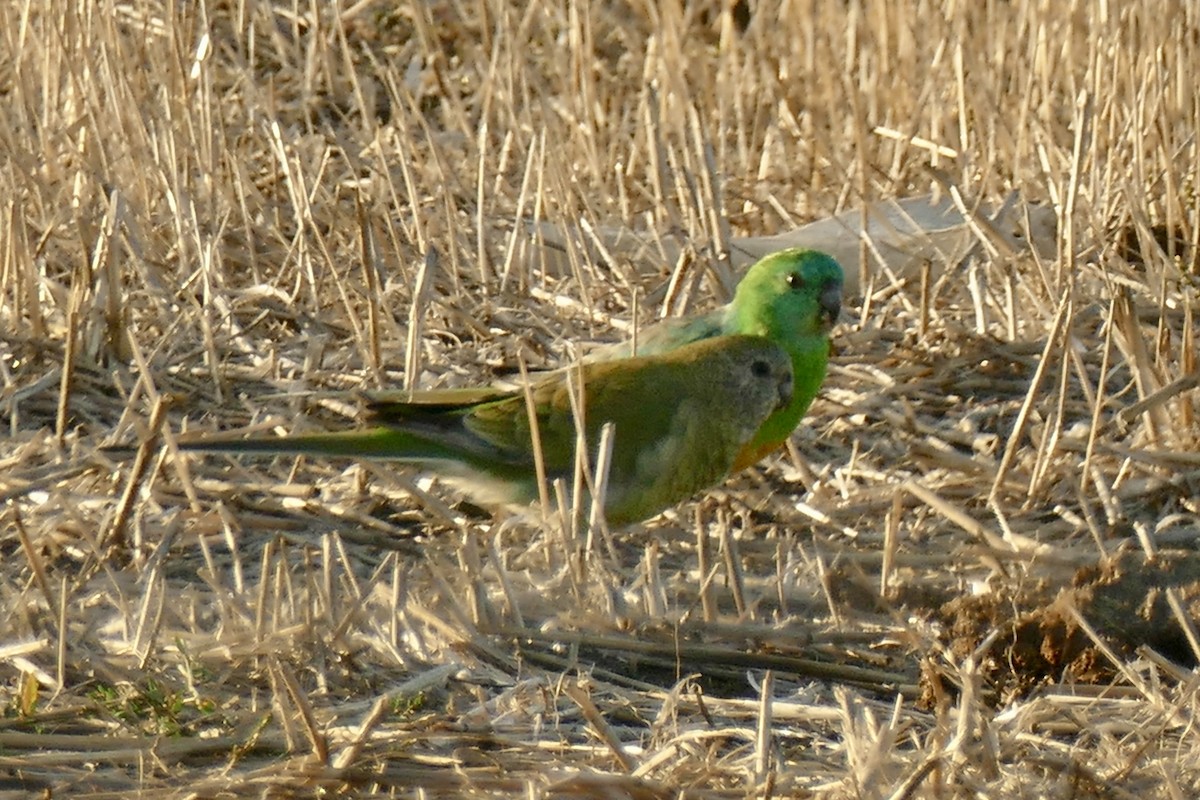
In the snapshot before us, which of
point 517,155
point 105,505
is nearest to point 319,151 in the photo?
point 517,155

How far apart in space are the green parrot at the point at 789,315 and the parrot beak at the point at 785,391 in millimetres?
173

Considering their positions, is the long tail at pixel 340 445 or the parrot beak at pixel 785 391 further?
the parrot beak at pixel 785 391

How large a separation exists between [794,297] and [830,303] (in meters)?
0.09

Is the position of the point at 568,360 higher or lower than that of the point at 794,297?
lower

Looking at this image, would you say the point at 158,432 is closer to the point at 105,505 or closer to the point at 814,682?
the point at 105,505

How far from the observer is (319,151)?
6.21 meters

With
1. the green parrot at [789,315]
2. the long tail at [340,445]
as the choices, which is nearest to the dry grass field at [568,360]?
the long tail at [340,445]

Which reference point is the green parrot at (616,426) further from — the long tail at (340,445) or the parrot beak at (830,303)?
the parrot beak at (830,303)

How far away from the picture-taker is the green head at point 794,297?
14.0 feet

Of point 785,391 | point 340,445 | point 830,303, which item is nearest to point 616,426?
point 785,391

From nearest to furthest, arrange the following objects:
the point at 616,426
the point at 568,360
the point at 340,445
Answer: the point at 340,445 → the point at 616,426 → the point at 568,360

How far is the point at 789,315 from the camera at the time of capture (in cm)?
428

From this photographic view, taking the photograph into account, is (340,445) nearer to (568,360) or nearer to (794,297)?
(568,360)

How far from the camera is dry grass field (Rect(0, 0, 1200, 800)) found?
2576 mm
